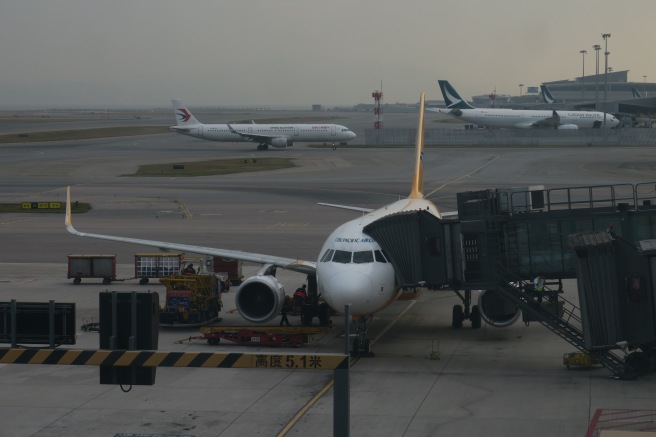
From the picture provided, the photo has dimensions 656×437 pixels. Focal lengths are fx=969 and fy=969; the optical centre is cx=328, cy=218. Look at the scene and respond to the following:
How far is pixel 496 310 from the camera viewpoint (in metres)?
31.2

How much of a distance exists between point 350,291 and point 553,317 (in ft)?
19.5

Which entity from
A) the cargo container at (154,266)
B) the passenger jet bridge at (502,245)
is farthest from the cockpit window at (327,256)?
the cargo container at (154,266)

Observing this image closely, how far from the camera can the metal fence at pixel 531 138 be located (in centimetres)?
14400

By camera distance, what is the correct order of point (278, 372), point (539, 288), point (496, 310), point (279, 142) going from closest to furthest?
point (278, 372), point (539, 288), point (496, 310), point (279, 142)

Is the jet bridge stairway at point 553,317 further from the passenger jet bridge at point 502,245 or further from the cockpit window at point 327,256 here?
the cockpit window at point 327,256

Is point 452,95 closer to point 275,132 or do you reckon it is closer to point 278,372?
point 275,132

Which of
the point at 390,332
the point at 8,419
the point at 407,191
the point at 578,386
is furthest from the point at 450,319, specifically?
the point at 407,191

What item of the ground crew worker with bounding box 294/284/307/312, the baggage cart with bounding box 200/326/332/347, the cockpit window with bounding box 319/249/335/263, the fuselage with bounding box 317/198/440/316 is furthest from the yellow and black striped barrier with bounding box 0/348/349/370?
the ground crew worker with bounding box 294/284/307/312

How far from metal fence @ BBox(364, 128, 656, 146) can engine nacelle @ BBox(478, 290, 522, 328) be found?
115 m

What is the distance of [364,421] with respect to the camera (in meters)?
22.2

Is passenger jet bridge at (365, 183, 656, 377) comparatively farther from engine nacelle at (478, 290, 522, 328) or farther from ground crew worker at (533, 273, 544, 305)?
engine nacelle at (478, 290, 522, 328)

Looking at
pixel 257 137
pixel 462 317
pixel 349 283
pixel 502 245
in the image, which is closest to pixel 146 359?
pixel 349 283

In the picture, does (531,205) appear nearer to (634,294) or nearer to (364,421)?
(634,294)

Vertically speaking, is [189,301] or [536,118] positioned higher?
[536,118]
